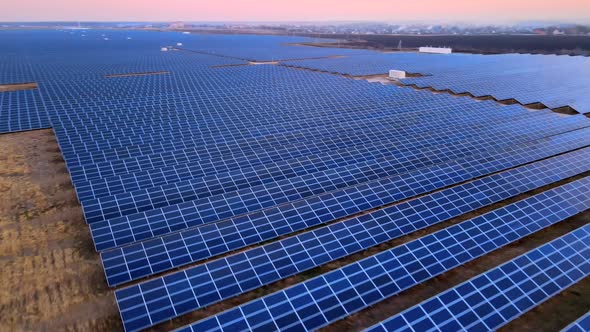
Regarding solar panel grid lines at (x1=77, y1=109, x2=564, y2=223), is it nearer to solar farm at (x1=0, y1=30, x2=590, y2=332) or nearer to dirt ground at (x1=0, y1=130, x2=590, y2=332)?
solar farm at (x1=0, y1=30, x2=590, y2=332)

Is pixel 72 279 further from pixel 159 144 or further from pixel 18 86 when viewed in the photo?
pixel 18 86

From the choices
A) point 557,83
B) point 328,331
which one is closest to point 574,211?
point 328,331

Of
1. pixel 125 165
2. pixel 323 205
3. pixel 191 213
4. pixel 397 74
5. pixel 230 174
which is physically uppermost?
pixel 397 74

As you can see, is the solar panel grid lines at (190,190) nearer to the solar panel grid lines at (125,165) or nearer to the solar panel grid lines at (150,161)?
the solar panel grid lines at (150,161)

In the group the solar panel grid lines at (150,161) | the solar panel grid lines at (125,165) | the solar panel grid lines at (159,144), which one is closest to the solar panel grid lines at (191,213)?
the solar panel grid lines at (150,161)

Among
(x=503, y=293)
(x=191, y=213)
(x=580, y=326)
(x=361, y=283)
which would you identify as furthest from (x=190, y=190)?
(x=580, y=326)

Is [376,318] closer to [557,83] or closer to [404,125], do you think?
[404,125]
